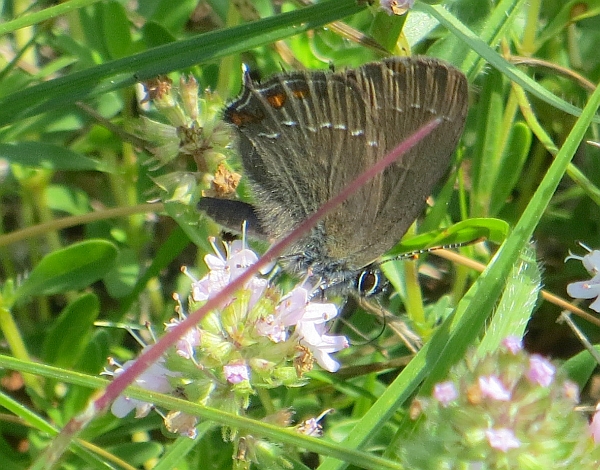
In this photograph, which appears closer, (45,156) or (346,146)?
(346,146)

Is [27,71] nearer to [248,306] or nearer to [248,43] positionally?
[248,43]

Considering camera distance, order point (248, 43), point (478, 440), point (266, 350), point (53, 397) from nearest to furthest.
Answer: point (478, 440) < point (266, 350) < point (248, 43) < point (53, 397)

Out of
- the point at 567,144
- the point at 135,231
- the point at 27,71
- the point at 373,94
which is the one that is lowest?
the point at 135,231

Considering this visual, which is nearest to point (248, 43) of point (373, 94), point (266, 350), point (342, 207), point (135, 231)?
point (373, 94)

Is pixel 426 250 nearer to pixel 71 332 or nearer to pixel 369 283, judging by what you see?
pixel 369 283

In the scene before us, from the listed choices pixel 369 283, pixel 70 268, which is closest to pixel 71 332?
pixel 70 268

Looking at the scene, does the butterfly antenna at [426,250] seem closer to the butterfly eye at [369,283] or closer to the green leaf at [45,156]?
the butterfly eye at [369,283]

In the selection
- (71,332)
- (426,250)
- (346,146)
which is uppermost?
(346,146)

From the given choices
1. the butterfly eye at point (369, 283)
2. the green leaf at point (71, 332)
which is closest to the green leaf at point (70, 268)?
the green leaf at point (71, 332)
